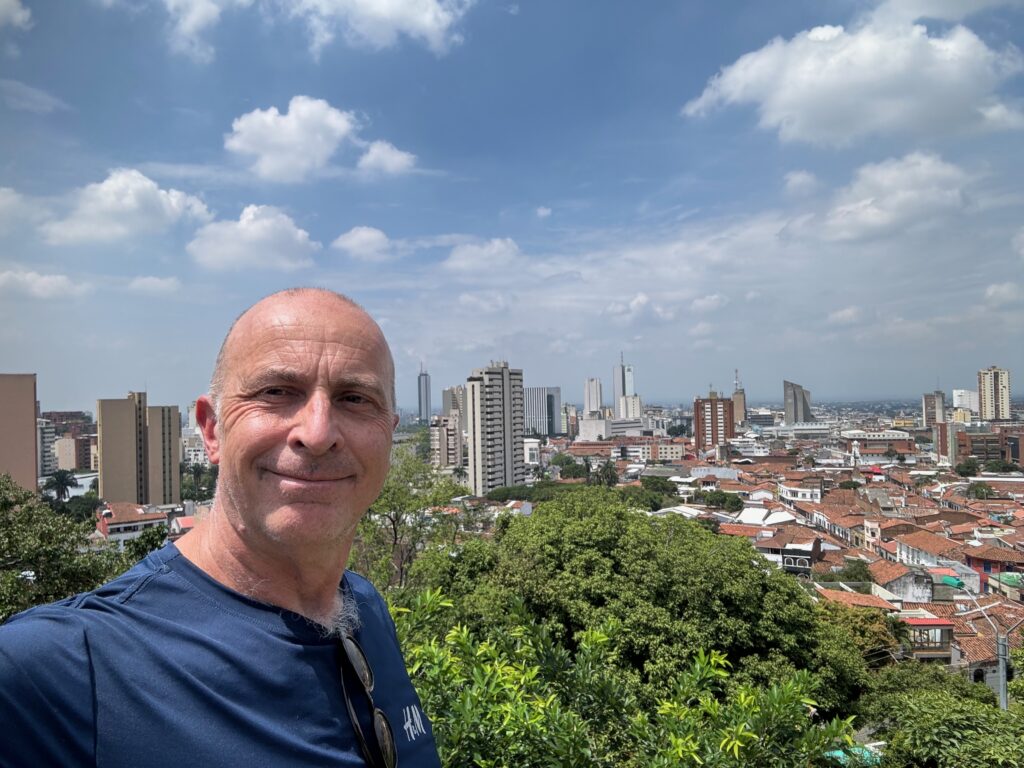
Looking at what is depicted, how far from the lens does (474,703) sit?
2201 millimetres

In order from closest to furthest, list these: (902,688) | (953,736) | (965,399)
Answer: (953,736), (902,688), (965,399)

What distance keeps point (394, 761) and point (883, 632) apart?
17.9m

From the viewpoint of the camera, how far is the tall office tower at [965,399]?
122919 millimetres

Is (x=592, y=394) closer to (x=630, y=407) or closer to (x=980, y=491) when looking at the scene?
(x=630, y=407)

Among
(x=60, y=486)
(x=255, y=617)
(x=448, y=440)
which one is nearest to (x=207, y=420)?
(x=255, y=617)

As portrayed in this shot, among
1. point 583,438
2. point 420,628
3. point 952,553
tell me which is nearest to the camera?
point 420,628

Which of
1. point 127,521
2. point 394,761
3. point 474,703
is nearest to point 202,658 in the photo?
point 394,761

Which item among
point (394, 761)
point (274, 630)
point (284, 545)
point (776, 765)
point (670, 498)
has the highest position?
point (284, 545)

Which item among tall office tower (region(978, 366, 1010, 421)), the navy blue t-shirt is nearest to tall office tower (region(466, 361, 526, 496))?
the navy blue t-shirt

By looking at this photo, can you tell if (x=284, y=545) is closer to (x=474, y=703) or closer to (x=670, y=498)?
(x=474, y=703)

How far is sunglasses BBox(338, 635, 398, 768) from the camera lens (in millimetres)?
1014

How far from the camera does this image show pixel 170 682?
0.83 m

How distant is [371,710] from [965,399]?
158 m

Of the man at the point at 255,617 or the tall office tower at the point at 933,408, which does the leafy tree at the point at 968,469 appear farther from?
the man at the point at 255,617
